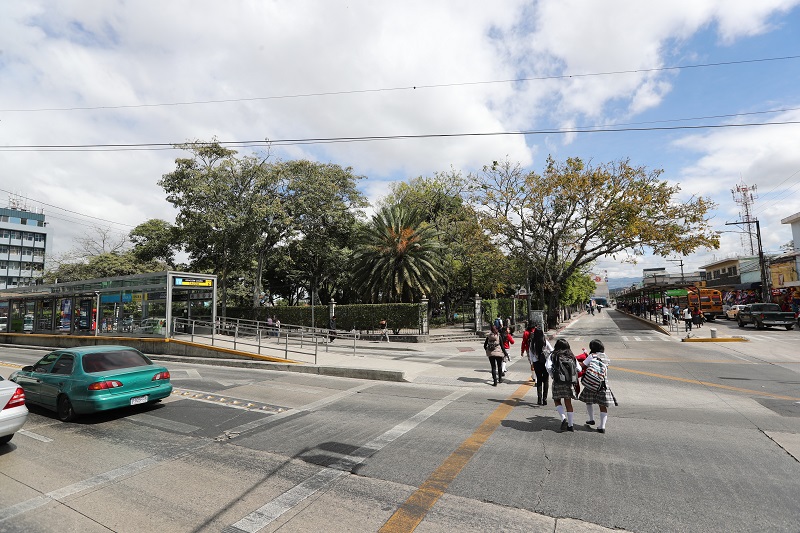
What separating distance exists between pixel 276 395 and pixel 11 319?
99.2 ft

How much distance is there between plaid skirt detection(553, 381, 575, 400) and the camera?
6.92 metres

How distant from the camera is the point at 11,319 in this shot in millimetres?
29578

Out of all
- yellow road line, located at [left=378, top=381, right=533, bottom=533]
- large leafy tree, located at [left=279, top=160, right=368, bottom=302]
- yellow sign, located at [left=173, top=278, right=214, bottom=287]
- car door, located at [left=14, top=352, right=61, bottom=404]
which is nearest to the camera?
yellow road line, located at [left=378, top=381, right=533, bottom=533]

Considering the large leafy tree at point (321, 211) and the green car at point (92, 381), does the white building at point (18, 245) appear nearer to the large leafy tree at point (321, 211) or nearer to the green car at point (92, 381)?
the large leafy tree at point (321, 211)

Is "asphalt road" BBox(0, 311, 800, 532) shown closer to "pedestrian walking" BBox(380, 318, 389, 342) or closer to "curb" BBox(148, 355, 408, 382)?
"curb" BBox(148, 355, 408, 382)

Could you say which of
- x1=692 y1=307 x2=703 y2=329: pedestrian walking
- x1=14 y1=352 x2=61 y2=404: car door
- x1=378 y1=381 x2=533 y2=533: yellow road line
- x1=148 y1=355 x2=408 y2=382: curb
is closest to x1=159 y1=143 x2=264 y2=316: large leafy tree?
x1=148 y1=355 x2=408 y2=382: curb

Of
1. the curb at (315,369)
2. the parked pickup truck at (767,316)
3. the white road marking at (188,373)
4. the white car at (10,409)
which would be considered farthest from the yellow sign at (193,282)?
the parked pickup truck at (767,316)

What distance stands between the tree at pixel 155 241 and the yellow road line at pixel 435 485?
1240 inches

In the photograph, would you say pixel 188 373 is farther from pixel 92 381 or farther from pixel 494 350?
pixel 494 350

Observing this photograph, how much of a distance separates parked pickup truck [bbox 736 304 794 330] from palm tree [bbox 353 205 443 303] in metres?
21.3

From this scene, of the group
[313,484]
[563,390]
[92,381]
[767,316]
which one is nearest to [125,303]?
[92,381]

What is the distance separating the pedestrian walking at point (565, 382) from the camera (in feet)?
22.7

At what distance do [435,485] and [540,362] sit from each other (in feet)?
15.7

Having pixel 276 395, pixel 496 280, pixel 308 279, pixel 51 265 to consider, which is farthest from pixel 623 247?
pixel 51 265
